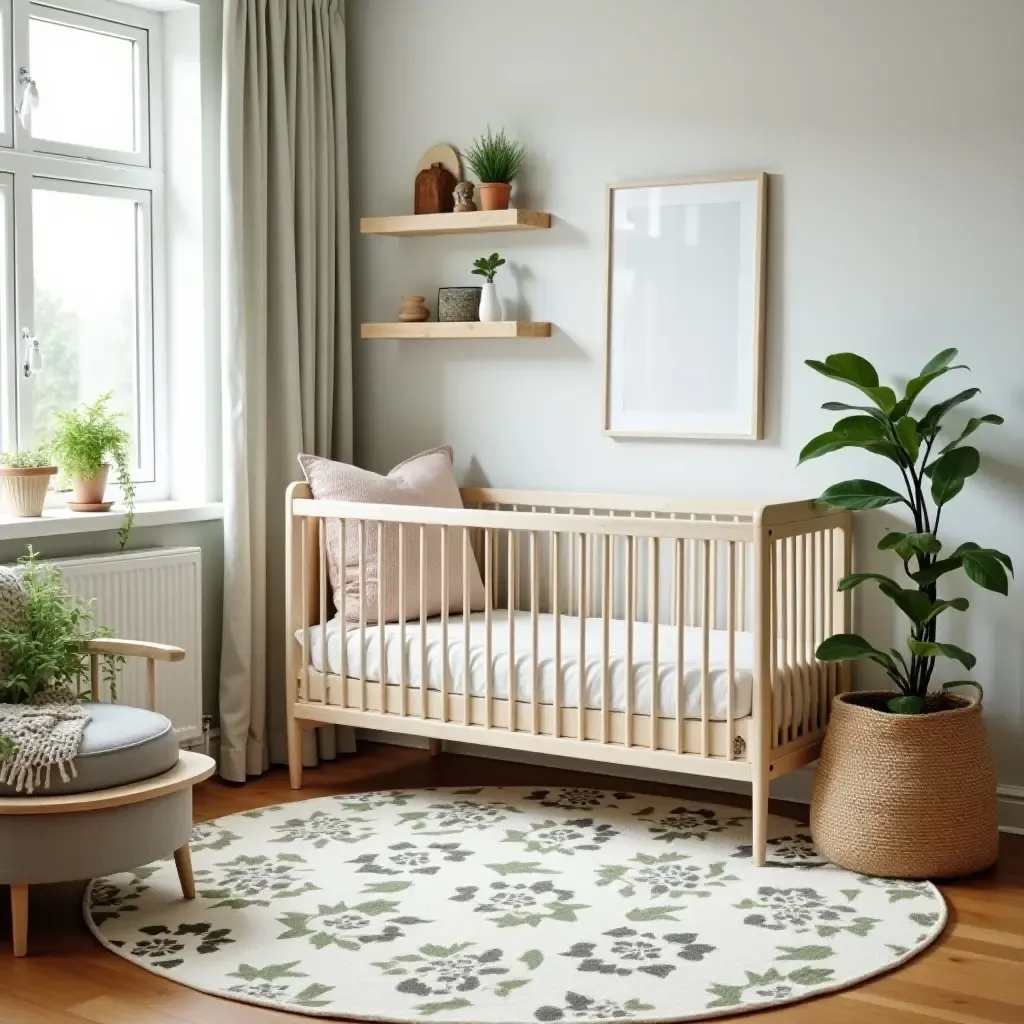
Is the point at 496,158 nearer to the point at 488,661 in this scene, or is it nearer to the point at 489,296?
the point at 489,296

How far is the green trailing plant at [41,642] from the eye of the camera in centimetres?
307

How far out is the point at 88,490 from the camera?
3912 millimetres

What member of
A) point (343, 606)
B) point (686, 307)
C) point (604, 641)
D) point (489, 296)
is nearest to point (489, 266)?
point (489, 296)

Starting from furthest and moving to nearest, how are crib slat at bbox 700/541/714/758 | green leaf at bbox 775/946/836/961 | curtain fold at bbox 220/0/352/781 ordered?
curtain fold at bbox 220/0/352/781
crib slat at bbox 700/541/714/758
green leaf at bbox 775/946/836/961

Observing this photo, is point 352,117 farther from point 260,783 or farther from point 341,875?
point 341,875

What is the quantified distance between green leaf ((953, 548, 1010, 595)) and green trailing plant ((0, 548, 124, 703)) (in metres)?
1.99

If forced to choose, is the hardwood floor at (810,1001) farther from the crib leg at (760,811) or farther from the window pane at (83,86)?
the window pane at (83,86)

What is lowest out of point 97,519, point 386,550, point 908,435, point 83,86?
point 386,550

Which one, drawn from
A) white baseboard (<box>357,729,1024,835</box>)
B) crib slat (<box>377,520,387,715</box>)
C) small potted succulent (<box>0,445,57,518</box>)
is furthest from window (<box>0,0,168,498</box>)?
white baseboard (<box>357,729,1024,835</box>)

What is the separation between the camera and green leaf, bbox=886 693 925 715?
11.2 ft

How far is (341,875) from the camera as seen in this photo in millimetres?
3287

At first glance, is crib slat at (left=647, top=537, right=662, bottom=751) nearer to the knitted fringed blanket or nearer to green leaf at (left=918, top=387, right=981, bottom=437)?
green leaf at (left=918, top=387, right=981, bottom=437)

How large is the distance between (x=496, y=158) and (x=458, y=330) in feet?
1.71

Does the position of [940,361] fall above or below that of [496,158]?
below
